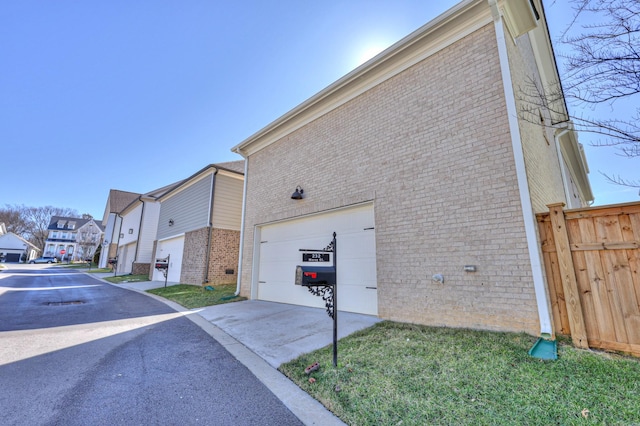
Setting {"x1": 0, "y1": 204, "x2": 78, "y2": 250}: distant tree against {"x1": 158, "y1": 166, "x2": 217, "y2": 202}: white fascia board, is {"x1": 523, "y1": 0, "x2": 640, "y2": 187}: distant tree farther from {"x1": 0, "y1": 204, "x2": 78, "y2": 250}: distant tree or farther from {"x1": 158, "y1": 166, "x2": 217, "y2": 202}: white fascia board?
{"x1": 0, "y1": 204, "x2": 78, "y2": 250}: distant tree

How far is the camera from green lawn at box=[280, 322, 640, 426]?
6.57 feet

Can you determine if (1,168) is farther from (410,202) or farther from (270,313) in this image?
(410,202)

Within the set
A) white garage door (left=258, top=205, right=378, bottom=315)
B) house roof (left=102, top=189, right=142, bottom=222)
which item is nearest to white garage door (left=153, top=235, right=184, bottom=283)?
white garage door (left=258, top=205, right=378, bottom=315)

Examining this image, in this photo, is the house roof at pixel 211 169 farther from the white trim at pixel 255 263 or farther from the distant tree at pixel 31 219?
the distant tree at pixel 31 219

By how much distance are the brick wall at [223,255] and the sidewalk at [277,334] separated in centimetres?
412

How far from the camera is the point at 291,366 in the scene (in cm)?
326

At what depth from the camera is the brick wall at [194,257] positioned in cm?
1152

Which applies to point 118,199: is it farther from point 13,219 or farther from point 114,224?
point 13,219

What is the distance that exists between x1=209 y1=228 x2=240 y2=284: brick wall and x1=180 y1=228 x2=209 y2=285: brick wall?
1.21 feet

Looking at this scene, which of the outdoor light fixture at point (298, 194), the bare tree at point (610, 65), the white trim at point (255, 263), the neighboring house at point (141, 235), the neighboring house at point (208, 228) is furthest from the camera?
the neighboring house at point (141, 235)

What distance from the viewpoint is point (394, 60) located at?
5.66m

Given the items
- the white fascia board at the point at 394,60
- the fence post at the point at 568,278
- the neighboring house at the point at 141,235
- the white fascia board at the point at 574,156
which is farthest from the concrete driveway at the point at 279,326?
the neighboring house at the point at 141,235

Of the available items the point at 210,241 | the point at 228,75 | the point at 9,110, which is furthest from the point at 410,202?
the point at 9,110

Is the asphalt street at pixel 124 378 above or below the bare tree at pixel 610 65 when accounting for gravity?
below
